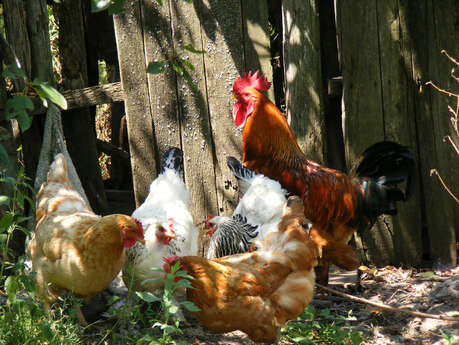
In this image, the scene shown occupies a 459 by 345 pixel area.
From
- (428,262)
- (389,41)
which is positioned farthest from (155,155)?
(428,262)

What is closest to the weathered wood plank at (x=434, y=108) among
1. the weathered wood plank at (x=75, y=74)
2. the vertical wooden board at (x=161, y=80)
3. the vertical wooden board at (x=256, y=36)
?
the vertical wooden board at (x=256, y=36)

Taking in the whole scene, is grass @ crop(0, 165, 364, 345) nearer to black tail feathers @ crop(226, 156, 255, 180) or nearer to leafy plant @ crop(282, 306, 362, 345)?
leafy plant @ crop(282, 306, 362, 345)

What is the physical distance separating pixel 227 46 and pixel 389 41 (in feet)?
4.86

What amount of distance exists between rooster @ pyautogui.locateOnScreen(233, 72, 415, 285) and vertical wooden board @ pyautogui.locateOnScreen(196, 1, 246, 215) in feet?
1.27

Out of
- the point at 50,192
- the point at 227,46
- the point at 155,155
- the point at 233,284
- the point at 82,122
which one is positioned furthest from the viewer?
the point at 82,122

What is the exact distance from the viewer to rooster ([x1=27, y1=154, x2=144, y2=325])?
4.07 meters

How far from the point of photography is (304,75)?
5.20m

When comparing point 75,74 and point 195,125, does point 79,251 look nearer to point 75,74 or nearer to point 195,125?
point 195,125

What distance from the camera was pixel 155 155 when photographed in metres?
5.73

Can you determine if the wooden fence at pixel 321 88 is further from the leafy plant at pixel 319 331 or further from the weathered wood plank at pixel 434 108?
the leafy plant at pixel 319 331

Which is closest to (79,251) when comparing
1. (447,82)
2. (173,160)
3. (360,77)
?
(173,160)

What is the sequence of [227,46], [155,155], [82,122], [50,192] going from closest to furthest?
[50,192], [227,46], [155,155], [82,122]

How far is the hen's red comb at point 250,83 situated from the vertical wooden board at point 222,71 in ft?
1.21

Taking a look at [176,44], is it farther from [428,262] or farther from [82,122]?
[428,262]
